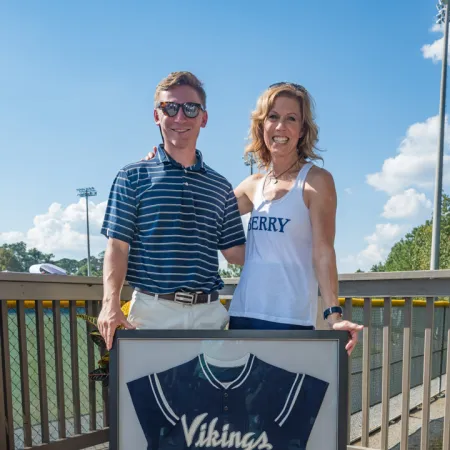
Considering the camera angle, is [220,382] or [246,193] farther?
[246,193]

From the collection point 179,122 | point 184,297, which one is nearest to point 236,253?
point 184,297

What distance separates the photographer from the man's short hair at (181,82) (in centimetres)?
197

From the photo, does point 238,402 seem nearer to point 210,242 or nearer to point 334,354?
point 334,354

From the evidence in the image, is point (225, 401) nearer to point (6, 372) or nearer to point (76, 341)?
point (6, 372)

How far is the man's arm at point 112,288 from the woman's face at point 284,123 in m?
0.74

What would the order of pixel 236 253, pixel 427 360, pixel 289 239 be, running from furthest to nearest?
1. pixel 427 360
2. pixel 236 253
3. pixel 289 239

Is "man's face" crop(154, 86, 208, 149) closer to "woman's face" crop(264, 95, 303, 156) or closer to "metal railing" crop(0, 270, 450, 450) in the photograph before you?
"woman's face" crop(264, 95, 303, 156)

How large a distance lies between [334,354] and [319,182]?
0.64 meters

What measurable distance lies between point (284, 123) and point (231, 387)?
1029mm

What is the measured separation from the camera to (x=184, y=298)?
1.85m

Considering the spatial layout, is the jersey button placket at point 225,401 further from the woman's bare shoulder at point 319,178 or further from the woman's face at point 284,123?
the woman's face at point 284,123

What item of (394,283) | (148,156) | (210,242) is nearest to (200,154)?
(148,156)

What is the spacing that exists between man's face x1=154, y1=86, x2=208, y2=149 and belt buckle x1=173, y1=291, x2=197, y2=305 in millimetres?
561

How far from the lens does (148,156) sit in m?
2.02
